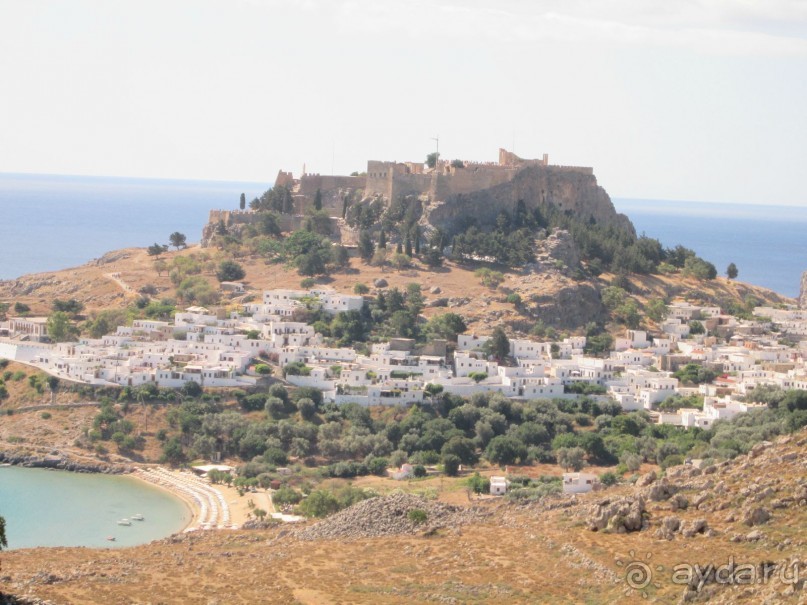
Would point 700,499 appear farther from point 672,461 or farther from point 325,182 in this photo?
point 325,182

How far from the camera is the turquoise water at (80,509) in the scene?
1142 inches

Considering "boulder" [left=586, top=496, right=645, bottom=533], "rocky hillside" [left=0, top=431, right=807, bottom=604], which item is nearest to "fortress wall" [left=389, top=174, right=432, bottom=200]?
"rocky hillside" [left=0, top=431, right=807, bottom=604]

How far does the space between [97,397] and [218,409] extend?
10.8ft

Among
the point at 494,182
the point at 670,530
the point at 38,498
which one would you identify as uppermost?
the point at 494,182

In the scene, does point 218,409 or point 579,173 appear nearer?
point 218,409

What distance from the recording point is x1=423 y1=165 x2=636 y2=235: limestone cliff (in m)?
50.8

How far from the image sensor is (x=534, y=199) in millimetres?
52969

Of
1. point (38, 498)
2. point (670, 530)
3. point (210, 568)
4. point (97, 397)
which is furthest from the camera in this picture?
point (97, 397)

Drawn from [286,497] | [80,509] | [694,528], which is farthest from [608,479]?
[80,509]

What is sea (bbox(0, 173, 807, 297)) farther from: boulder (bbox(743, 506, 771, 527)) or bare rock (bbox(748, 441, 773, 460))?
boulder (bbox(743, 506, 771, 527))

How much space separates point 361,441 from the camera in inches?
1380

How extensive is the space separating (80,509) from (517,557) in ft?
43.9

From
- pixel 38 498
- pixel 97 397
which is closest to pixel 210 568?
pixel 38 498

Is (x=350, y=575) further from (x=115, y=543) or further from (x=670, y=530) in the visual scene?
(x=115, y=543)
